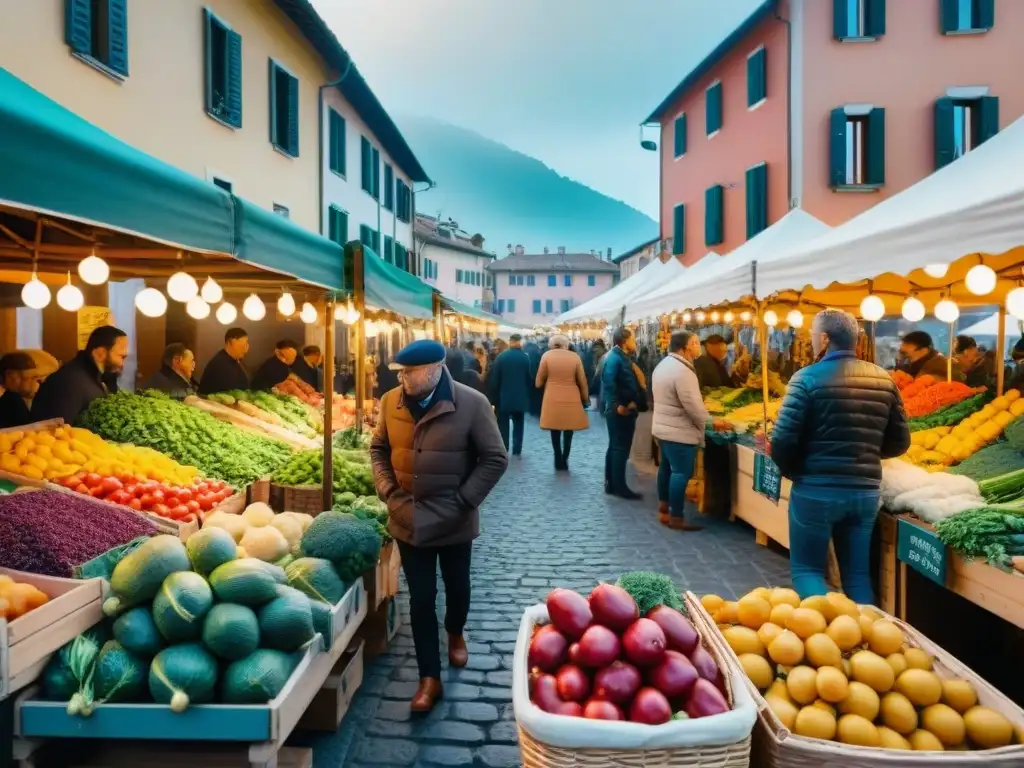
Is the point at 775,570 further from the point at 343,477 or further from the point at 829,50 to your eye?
the point at 829,50

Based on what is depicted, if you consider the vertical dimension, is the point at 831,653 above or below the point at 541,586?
above

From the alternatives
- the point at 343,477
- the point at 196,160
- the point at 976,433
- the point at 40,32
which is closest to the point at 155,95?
the point at 196,160

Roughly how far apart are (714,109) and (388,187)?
1112 cm

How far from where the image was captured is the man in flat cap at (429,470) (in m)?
3.89

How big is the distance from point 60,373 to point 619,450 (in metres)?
6.11

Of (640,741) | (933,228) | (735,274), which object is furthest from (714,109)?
(640,741)

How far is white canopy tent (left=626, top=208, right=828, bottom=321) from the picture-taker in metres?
6.97

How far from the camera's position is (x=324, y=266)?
14.9ft

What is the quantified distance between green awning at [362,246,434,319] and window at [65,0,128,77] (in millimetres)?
4852

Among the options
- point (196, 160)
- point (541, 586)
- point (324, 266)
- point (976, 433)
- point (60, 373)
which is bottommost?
point (541, 586)

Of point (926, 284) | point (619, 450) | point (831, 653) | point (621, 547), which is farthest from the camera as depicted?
point (619, 450)

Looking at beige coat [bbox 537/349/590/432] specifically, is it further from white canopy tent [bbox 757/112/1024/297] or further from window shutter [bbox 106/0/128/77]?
window shutter [bbox 106/0/128/77]

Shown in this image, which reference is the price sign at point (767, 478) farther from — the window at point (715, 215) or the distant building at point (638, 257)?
the distant building at point (638, 257)

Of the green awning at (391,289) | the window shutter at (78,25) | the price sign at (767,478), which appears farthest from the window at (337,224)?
the price sign at (767,478)
